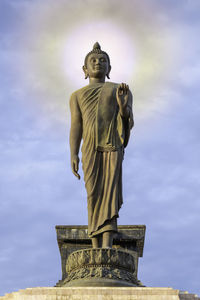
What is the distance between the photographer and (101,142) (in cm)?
1347

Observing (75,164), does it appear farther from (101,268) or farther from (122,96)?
(101,268)

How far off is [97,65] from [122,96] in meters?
1.26

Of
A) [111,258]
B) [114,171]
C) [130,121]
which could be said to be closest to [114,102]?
[130,121]

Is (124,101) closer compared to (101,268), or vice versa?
(101,268)

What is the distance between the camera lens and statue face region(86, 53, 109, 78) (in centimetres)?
1444

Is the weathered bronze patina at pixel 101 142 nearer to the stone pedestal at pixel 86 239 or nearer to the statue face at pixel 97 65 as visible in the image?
the statue face at pixel 97 65

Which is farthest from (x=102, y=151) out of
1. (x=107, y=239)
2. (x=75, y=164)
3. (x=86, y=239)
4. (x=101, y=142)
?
(x=86, y=239)

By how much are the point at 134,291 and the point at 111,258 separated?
1.16 m

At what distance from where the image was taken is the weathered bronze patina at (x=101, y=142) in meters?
13.0

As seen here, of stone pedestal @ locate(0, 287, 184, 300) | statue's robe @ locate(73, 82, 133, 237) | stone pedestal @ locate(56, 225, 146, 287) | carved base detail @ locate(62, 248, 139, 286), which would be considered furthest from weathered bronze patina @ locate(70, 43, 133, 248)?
stone pedestal @ locate(56, 225, 146, 287)

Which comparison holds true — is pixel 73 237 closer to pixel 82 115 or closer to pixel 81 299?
pixel 82 115

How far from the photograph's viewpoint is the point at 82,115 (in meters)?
14.0

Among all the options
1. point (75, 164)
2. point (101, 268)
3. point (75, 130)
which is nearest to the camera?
point (101, 268)

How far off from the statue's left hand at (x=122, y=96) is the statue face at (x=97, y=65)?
107 centimetres
